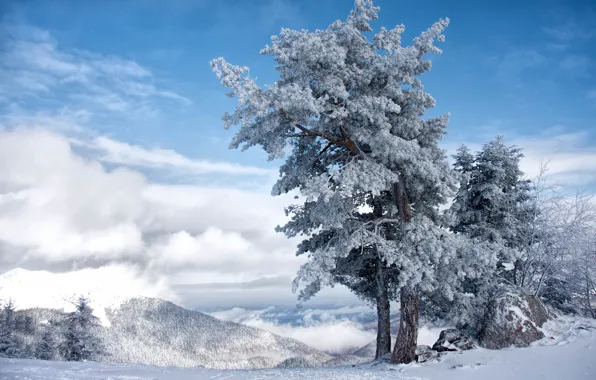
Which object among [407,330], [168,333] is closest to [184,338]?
[168,333]

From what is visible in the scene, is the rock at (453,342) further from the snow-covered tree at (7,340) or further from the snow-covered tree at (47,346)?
the snow-covered tree at (47,346)

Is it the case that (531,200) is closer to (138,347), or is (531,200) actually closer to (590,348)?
(590,348)

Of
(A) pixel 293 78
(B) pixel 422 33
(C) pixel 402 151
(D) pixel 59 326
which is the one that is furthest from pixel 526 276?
(D) pixel 59 326

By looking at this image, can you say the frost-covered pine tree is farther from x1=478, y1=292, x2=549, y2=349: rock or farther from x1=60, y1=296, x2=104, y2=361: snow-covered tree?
x1=60, y1=296, x2=104, y2=361: snow-covered tree

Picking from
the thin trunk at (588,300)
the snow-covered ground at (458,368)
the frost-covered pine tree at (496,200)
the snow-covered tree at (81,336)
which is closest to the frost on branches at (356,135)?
the snow-covered ground at (458,368)

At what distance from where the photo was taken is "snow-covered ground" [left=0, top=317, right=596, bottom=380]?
35.7 ft

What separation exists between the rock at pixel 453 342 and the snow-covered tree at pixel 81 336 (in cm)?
2237

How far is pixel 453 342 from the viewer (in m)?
15.6

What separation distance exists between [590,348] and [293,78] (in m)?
13.9

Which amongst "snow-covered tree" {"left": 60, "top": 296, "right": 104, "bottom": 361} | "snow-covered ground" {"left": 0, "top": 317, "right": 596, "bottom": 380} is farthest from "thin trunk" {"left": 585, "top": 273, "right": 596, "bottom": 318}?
"snow-covered tree" {"left": 60, "top": 296, "right": 104, "bottom": 361}

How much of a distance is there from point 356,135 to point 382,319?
8.82m

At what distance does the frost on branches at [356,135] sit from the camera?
1462 cm

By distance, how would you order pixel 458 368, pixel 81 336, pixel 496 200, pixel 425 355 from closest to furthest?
1. pixel 458 368
2. pixel 425 355
3. pixel 496 200
4. pixel 81 336

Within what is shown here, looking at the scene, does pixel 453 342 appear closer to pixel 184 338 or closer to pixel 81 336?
pixel 81 336
